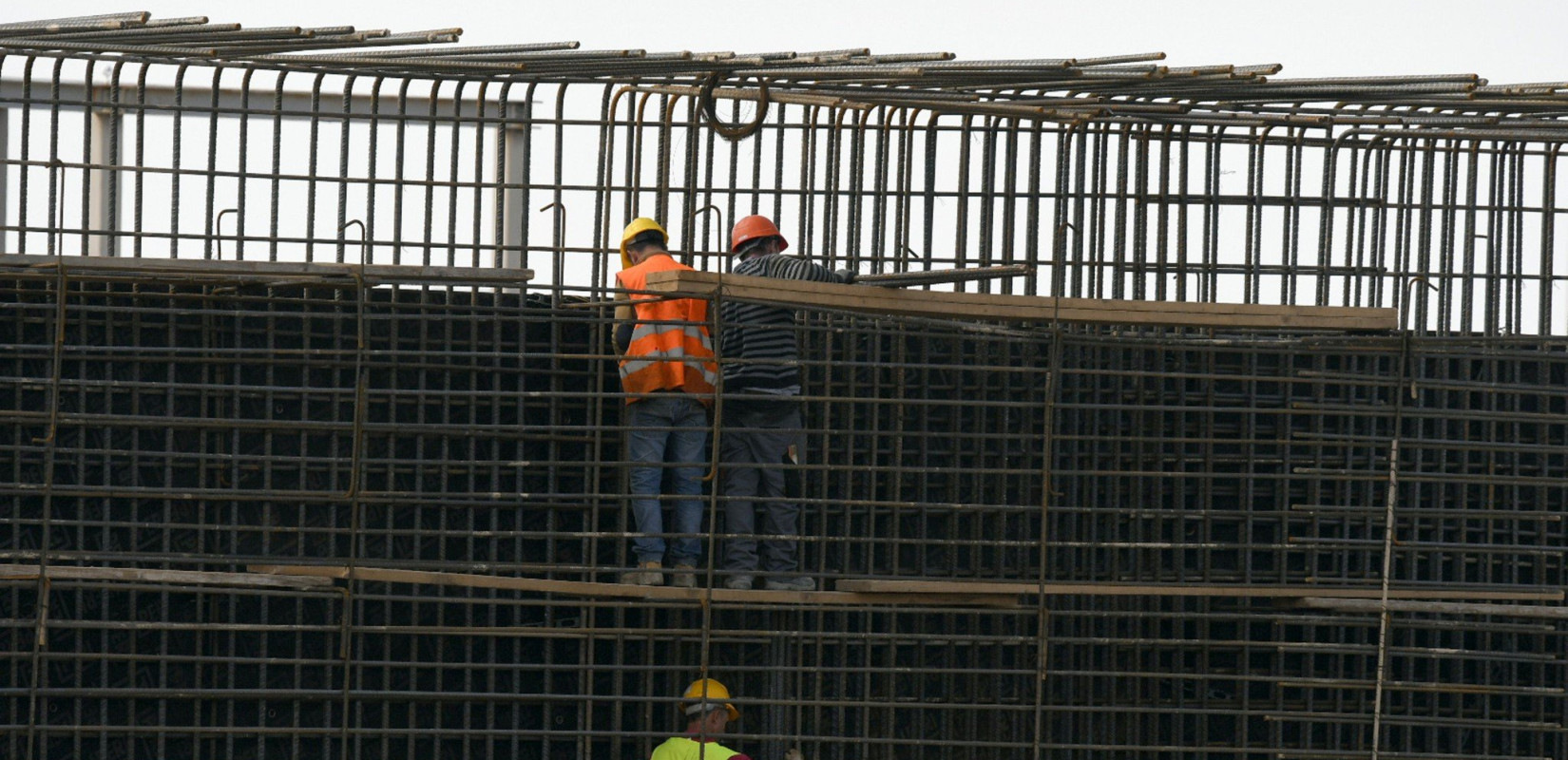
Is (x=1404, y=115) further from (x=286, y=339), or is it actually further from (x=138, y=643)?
(x=138, y=643)

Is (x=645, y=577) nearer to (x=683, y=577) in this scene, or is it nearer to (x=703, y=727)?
(x=683, y=577)

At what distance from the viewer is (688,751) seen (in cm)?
820

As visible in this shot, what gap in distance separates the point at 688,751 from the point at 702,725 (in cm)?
36

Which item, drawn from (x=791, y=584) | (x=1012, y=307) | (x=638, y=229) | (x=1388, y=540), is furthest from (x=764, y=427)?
(x=1388, y=540)

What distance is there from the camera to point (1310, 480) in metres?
9.03

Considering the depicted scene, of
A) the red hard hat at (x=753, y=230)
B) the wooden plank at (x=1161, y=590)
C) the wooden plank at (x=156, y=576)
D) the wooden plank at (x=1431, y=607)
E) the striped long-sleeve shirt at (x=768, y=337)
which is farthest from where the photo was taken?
the red hard hat at (x=753, y=230)

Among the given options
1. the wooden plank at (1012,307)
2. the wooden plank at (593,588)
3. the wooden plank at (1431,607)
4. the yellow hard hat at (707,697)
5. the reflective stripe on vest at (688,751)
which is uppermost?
the wooden plank at (1012,307)

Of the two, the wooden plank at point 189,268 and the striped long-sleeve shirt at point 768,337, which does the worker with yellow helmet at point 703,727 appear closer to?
the striped long-sleeve shirt at point 768,337

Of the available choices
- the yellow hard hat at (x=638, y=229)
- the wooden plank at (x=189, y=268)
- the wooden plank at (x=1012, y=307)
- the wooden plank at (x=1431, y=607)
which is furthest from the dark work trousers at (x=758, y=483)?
the wooden plank at (x=1431, y=607)

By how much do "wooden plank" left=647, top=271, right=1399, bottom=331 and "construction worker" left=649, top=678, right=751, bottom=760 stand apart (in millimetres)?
1769

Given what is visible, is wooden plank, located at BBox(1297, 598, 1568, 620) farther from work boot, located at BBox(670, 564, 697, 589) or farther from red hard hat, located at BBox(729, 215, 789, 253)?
red hard hat, located at BBox(729, 215, 789, 253)

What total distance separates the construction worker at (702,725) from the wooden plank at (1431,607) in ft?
9.48

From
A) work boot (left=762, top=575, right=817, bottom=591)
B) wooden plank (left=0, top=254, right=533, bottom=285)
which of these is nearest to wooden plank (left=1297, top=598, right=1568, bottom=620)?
work boot (left=762, top=575, right=817, bottom=591)

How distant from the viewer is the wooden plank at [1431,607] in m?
8.55
